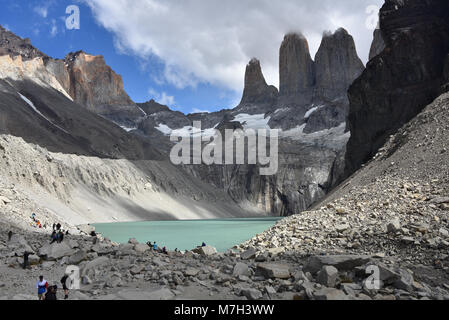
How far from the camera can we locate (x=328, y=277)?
930 cm

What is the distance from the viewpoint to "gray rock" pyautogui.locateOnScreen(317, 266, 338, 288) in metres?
9.27

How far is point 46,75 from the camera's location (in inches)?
4953

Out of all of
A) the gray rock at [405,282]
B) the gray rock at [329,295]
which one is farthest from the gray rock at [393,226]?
the gray rock at [329,295]

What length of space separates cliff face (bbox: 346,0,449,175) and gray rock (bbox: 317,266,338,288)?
34530 mm

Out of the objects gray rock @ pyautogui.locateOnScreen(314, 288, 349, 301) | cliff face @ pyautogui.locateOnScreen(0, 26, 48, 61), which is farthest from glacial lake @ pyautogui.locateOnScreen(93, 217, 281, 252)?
cliff face @ pyautogui.locateOnScreen(0, 26, 48, 61)

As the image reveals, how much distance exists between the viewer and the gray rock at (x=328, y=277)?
9.27 metres

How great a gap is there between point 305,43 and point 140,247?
194 meters

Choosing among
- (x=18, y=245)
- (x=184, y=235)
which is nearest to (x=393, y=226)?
(x=18, y=245)

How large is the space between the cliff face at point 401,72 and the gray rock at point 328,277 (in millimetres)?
34530

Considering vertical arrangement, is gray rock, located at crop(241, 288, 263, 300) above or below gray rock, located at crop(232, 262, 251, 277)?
below

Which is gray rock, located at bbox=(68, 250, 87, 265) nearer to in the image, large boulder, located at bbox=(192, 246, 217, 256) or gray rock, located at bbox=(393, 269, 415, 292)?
large boulder, located at bbox=(192, 246, 217, 256)

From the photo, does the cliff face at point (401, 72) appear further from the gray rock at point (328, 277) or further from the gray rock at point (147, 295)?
the gray rock at point (147, 295)
